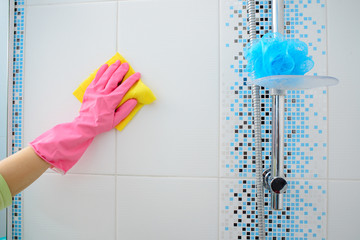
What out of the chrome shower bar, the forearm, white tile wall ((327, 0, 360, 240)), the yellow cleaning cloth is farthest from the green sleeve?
white tile wall ((327, 0, 360, 240))

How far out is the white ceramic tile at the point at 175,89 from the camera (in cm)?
76

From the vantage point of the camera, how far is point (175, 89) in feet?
2.52

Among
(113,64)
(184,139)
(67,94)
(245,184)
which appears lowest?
(245,184)

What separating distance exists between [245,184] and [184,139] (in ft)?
0.90

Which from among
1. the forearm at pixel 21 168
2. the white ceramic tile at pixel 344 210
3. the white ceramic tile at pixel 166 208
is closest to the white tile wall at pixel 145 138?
the white ceramic tile at pixel 166 208

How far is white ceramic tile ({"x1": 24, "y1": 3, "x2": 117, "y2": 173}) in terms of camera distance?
2.58ft

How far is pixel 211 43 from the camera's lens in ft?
2.51

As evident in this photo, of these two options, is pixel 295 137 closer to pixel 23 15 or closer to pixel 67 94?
pixel 67 94

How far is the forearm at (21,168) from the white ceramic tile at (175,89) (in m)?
0.26

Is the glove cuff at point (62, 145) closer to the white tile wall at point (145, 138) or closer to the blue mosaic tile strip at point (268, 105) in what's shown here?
the white tile wall at point (145, 138)

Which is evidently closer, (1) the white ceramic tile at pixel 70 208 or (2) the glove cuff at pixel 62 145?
(2) the glove cuff at pixel 62 145

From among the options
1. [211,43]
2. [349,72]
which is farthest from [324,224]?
[211,43]

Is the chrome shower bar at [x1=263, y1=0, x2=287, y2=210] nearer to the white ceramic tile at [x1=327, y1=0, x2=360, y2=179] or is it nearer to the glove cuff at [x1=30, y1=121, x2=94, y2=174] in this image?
the white ceramic tile at [x1=327, y1=0, x2=360, y2=179]

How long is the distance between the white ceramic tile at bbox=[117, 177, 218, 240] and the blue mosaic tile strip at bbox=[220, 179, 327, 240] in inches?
2.0
